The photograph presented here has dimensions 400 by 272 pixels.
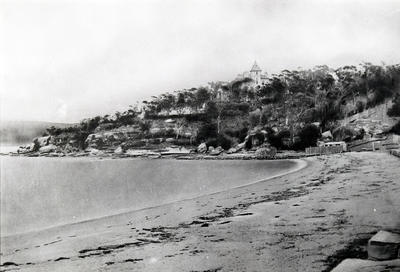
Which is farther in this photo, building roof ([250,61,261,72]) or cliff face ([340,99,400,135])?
building roof ([250,61,261,72])

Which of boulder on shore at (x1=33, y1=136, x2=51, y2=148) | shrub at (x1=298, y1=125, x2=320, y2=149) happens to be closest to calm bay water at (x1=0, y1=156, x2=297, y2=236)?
boulder on shore at (x1=33, y1=136, x2=51, y2=148)

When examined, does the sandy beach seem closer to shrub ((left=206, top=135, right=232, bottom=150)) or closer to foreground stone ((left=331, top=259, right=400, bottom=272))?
foreground stone ((left=331, top=259, right=400, bottom=272))

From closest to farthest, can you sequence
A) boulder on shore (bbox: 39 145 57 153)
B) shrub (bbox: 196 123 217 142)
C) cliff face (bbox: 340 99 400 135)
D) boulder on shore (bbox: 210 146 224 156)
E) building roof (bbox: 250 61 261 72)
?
1. cliff face (bbox: 340 99 400 135)
2. building roof (bbox: 250 61 261 72)
3. shrub (bbox: 196 123 217 142)
4. boulder on shore (bbox: 210 146 224 156)
5. boulder on shore (bbox: 39 145 57 153)

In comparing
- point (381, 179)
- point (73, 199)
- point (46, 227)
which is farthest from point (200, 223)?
point (73, 199)

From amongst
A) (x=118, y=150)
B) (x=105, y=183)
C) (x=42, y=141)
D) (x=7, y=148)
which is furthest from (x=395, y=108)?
(x=7, y=148)

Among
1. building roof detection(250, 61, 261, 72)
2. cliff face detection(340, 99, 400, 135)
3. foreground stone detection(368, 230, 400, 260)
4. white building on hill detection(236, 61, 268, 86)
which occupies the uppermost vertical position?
building roof detection(250, 61, 261, 72)

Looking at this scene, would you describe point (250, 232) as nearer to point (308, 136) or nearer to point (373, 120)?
point (308, 136)
